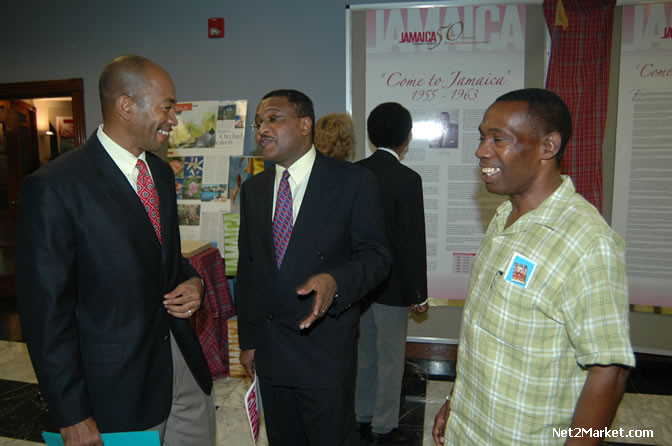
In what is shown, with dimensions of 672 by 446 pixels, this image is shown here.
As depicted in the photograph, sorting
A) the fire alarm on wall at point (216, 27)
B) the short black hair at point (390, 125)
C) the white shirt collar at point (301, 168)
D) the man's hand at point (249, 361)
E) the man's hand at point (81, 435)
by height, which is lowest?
the man's hand at point (249, 361)

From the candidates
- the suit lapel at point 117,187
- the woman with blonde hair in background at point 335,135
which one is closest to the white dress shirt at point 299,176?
the suit lapel at point 117,187

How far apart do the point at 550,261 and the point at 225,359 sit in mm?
2635

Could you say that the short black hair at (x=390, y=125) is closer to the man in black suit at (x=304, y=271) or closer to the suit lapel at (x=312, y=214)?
the man in black suit at (x=304, y=271)

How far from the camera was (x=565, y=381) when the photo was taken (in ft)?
3.11

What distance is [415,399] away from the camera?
272 cm

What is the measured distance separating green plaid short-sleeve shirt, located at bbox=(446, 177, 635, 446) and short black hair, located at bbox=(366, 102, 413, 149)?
1.25 metres

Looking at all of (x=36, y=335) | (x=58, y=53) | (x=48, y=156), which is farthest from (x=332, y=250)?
(x=48, y=156)

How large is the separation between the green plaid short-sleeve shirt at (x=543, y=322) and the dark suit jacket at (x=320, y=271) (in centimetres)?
47

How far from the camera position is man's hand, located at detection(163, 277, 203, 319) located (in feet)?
4.29

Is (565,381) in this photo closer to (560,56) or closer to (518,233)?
(518,233)

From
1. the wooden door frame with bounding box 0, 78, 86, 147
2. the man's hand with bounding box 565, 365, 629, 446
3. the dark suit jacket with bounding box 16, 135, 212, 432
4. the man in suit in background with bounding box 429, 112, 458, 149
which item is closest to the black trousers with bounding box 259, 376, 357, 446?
the dark suit jacket with bounding box 16, 135, 212, 432

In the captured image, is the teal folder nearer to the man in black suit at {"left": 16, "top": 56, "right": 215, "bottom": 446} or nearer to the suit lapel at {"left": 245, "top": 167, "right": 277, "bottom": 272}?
the man in black suit at {"left": 16, "top": 56, "right": 215, "bottom": 446}

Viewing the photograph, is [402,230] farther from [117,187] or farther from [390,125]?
[117,187]

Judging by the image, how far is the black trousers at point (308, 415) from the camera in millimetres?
1447
